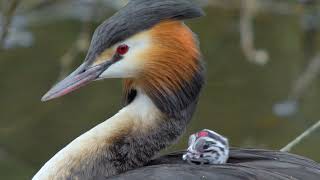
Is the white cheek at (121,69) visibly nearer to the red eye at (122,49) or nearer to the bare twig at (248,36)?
the red eye at (122,49)

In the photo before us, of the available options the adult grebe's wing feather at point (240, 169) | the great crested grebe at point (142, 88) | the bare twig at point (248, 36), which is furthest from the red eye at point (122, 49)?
the bare twig at point (248, 36)

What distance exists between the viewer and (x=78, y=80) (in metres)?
5.11

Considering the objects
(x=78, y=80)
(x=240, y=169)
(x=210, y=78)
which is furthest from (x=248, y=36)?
(x=240, y=169)

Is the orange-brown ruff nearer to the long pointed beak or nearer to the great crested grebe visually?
the great crested grebe

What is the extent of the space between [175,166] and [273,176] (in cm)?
46

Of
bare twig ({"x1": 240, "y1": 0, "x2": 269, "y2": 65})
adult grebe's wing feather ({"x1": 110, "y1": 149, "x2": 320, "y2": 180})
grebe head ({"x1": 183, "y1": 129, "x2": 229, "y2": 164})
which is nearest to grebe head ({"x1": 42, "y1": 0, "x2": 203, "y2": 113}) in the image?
grebe head ({"x1": 183, "y1": 129, "x2": 229, "y2": 164})

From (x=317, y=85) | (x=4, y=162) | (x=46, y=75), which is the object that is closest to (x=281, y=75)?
(x=317, y=85)

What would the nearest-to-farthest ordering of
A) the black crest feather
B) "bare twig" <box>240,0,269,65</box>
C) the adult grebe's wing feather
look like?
1. the adult grebe's wing feather
2. the black crest feather
3. "bare twig" <box>240,0,269,65</box>

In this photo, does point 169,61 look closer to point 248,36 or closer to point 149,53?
point 149,53

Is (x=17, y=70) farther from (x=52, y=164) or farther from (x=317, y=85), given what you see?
(x=52, y=164)

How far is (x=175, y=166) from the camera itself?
194 inches

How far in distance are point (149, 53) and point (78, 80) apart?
0.37 metres

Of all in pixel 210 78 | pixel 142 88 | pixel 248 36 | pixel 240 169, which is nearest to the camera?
pixel 240 169

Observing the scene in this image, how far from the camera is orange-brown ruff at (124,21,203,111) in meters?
5.09
